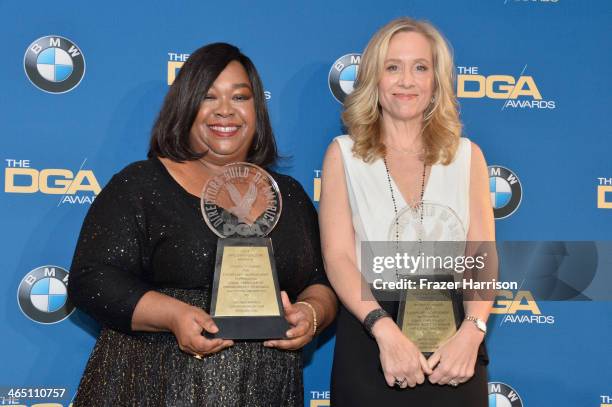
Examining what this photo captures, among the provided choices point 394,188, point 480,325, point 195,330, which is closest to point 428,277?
point 480,325

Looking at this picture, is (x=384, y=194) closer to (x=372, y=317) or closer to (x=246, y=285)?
(x=372, y=317)

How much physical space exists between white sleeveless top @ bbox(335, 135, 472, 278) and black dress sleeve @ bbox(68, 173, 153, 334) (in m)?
0.58

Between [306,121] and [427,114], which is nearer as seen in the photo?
[427,114]

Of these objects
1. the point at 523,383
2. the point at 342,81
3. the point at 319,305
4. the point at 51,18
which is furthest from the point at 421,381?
the point at 51,18

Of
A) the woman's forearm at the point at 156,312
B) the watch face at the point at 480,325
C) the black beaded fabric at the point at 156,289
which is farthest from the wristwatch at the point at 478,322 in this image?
the woman's forearm at the point at 156,312

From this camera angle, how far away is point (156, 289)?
1976mm

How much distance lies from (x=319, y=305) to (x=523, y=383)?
1071mm

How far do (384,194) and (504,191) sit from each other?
76 centimetres

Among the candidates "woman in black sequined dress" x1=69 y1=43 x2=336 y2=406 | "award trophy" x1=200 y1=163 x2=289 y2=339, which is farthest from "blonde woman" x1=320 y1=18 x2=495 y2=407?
"award trophy" x1=200 y1=163 x2=289 y2=339

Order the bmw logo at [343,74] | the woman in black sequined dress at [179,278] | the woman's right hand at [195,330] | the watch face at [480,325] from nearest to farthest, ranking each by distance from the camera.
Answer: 1. the woman's right hand at [195,330]
2. the woman in black sequined dress at [179,278]
3. the watch face at [480,325]
4. the bmw logo at [343,74]

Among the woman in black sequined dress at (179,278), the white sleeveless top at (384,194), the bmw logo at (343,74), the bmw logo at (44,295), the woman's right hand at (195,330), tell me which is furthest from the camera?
the bmw logo at (343,74)

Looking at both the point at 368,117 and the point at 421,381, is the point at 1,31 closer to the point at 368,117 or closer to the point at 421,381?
the point at 368,117

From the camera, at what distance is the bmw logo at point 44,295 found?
2441mm

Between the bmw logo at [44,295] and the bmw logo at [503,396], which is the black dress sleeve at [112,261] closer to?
the bmw logo at [44,295]
